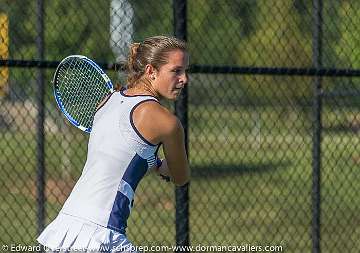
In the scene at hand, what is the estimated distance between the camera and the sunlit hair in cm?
370

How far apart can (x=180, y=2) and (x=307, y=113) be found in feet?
16.5

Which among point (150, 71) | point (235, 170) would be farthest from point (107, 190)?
point (235, 170)

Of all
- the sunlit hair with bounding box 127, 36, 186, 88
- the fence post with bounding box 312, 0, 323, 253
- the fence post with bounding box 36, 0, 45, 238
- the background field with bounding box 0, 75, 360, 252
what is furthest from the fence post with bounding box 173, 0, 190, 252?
the sunlit hair with bounding box 127, 36, 186, 88

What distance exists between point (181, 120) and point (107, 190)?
1.91 metres

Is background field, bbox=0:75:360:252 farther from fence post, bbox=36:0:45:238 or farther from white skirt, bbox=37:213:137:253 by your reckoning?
white skirt, bbox=37:213:137:253

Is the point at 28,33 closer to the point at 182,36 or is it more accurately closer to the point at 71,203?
the point at 182,36

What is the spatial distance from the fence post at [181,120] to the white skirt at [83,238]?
1.82m

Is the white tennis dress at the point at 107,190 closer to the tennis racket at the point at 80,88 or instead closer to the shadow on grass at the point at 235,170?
the tennis racket at the point at 80,88

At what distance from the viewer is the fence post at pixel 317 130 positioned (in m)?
6.08

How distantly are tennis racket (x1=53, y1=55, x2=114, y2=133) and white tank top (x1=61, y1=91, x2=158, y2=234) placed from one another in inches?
25.3

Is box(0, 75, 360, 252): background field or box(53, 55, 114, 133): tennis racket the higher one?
box(53, 55, 114, 133): tennis racket

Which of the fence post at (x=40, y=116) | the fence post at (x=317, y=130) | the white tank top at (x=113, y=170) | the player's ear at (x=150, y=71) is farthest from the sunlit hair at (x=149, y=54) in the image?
the fence post at (x=317, y=130)

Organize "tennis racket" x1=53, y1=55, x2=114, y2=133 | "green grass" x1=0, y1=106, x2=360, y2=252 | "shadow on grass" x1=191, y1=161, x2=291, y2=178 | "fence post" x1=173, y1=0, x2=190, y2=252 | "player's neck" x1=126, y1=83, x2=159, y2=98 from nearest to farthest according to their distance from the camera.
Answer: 1. "player's neck" x1=126, y1=83, x2=159, y2=98
2. "tennis racket" x1=53, y1=55, x2=114, y2=133
3. "fence post" x1=173, y1=0, x2=190, y2=252
4. "green grass" x1=0, y1=106, x2=360, y2=252
5. "shadow on grass" x1=191, y1=161, x2=291, y2=178

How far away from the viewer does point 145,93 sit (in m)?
3.64
